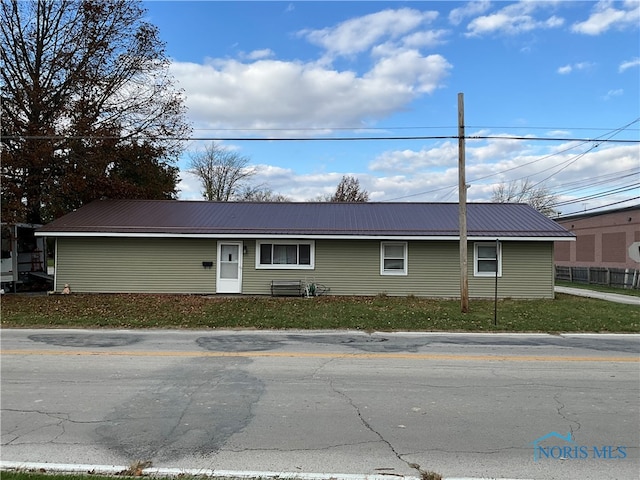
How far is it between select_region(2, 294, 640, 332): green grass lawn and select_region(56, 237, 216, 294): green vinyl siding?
4.12 feet

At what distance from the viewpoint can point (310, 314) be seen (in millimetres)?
13547

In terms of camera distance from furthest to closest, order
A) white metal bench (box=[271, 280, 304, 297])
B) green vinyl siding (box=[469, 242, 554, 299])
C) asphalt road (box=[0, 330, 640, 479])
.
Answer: green vinyl siding (box=[469, 242, 554, 299]) < white metal bench (box=[271, 280, 304, 297]) < asphalt road (box=[0, 330, 640, 479])

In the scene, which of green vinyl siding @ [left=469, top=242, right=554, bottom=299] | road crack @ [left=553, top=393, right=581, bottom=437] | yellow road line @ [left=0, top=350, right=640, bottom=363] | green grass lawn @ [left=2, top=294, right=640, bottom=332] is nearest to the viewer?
road crack @ [left=553, top=393, right=581, bottom=437]

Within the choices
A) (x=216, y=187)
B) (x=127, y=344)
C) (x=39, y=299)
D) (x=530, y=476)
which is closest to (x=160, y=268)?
(x=39, y=299)

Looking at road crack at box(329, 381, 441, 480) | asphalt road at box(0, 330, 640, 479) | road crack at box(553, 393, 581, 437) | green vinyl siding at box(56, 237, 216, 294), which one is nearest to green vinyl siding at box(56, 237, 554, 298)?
green vinyl siding at box(56, 237, 216, 294)

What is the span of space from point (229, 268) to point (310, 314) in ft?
20.4

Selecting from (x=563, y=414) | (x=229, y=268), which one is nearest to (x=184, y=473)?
(x=563, y=414)

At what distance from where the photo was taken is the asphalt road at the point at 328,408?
4125 millimetres

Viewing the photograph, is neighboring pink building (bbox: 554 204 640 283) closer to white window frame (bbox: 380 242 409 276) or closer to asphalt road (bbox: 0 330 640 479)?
white window frame (bbox: 380 242 409 276)

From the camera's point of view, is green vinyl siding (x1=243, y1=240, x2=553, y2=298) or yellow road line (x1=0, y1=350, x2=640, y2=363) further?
green vinyl siding (x1=243, y1=240, x2=553, y2=298)

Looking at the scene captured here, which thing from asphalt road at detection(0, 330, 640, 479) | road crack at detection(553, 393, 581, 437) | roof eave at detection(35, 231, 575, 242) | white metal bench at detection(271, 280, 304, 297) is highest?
roof eave at detection(35, 231, 575, 242)

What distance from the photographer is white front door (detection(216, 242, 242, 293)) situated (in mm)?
18578

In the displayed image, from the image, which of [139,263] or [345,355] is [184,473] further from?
→ [139,263]

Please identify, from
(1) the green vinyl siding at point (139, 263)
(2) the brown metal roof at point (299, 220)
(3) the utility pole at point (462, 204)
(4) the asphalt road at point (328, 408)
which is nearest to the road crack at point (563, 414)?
(4) the asphalt road at point (328, 408)
